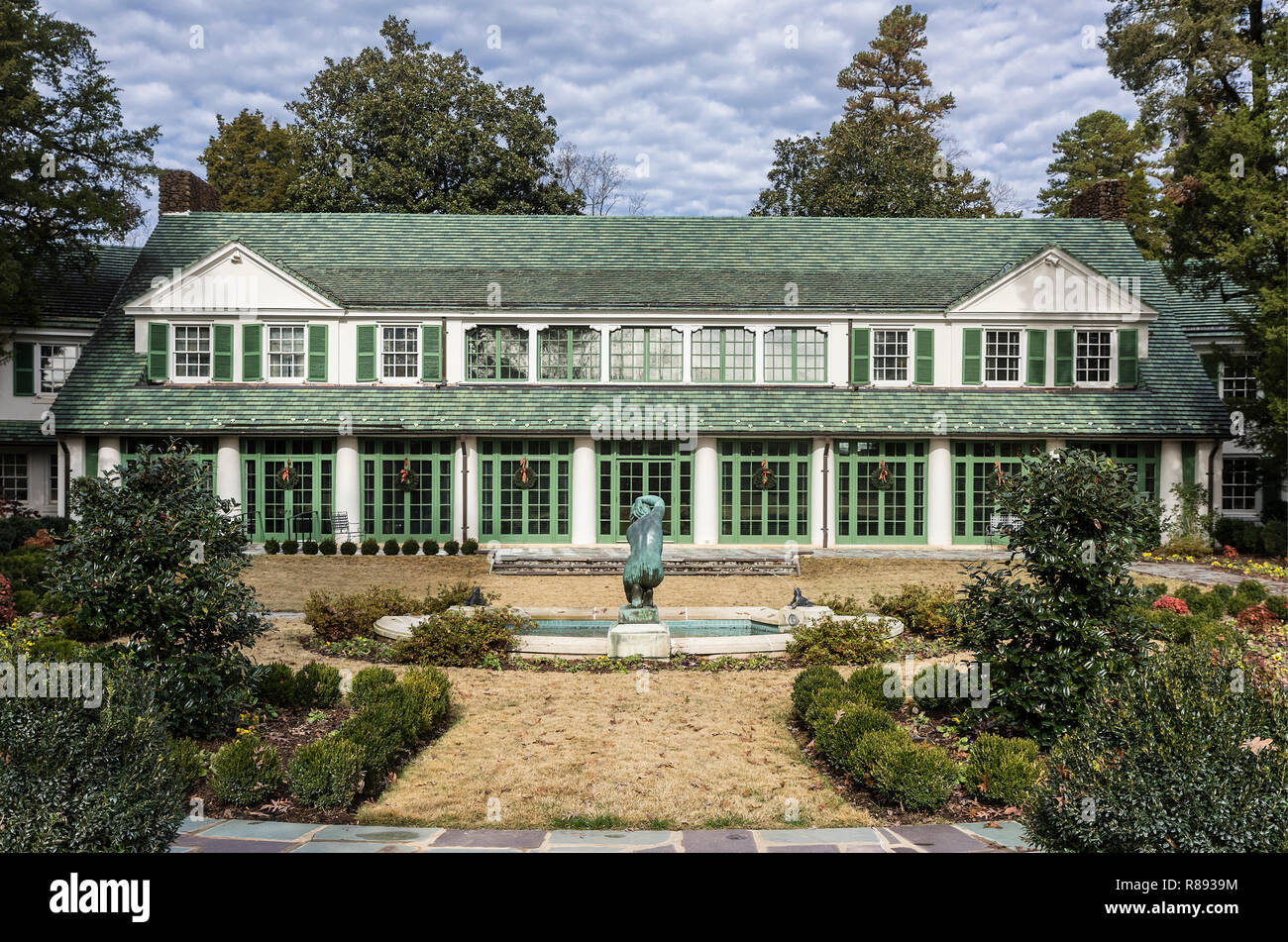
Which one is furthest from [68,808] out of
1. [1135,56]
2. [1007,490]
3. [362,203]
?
[1135,56]

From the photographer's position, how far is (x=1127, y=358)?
2641 centimetres

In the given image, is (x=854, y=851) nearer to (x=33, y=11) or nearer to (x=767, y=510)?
(x=767, y=510)

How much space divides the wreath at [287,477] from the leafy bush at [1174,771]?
22.5 meters

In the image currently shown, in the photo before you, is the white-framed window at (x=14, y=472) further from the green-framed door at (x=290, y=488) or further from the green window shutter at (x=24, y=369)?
the green-framed door at (x=290, y=488)

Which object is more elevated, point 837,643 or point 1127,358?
point 1127,358

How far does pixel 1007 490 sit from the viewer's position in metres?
9.07

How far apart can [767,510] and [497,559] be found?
7722 millimetres

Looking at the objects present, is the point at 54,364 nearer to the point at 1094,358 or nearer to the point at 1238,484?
the point at 1094,358

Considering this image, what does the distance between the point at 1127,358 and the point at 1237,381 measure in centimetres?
546

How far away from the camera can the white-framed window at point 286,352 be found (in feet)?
85.6

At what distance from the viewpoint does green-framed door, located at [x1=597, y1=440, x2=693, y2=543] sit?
25406 millimetres

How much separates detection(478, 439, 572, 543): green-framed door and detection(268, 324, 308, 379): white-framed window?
19.2 feet

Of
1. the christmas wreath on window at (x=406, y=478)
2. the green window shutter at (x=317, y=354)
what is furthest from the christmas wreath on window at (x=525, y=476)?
the green window shutter at (x=317, y=354)

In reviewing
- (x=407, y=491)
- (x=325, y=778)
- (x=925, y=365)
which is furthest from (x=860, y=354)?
(x=325, y=778)
